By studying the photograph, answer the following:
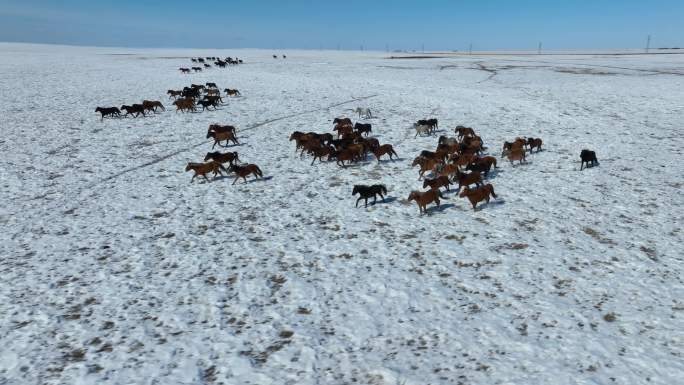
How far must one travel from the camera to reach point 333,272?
6.65m

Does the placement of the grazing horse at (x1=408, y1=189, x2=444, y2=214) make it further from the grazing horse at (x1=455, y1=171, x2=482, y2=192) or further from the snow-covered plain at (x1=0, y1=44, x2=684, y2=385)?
the grazing horse at (x1=455, y1=171, x2=482, y2=192)

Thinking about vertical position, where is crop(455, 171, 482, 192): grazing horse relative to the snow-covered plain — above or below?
above

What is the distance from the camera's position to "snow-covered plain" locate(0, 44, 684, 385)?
4766 mm

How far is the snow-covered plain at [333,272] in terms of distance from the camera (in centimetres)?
477

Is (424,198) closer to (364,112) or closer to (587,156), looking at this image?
(587,156)

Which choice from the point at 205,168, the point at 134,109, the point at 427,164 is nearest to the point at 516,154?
the point at 427,164

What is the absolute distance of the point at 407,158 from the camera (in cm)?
1297

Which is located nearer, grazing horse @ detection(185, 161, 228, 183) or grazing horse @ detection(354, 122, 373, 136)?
grazing horse @ detection(185, 161, 228, 183)

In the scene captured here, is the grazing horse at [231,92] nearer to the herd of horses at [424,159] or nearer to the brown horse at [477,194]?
the herd of horses at [424,159]

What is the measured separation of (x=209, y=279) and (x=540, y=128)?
13.9 m

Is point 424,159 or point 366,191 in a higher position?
point 424,159

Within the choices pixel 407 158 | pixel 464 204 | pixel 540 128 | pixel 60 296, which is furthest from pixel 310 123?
pixel 60 296

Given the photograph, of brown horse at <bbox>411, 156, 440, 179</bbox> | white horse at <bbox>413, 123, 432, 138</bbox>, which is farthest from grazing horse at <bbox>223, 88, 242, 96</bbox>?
brown horse at <bbox>411, 156, 440, 179</bbox>

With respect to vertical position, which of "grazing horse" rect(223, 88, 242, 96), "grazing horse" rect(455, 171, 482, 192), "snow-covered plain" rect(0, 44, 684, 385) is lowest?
"snow-covered plain" rect(0, 44, 684, 385)
